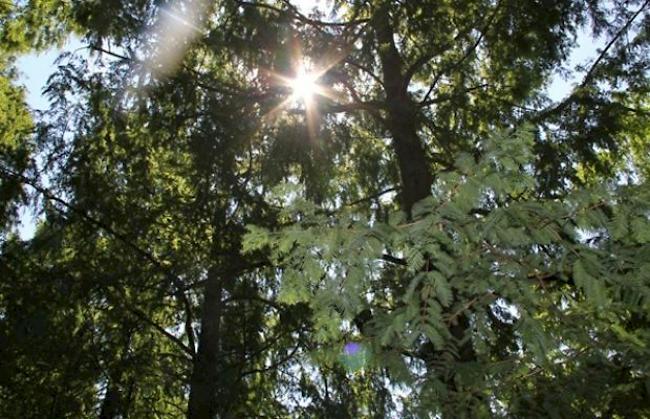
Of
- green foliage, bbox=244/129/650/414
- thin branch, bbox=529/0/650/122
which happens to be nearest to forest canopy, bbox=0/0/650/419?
thin branch, bbox=529/0/650/122

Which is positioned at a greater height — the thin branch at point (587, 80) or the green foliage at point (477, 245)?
the thin branch at point (587, 80)

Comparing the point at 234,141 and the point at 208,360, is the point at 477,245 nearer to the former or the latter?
the point at 234,141

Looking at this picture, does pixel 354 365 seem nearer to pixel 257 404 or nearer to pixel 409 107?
pixel 409 107

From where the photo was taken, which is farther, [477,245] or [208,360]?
[208,360]

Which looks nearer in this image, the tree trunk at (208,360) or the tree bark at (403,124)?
the tree bark at (403,124)

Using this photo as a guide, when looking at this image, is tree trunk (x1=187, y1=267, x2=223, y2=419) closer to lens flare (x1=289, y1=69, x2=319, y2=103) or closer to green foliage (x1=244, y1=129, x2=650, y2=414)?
lens flare (x1=289, y1=69, x2=319, y2=103)

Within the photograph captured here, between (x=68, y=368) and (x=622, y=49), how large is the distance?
816cm

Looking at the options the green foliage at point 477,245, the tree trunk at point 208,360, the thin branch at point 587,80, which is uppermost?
the thin branch at point 587,80

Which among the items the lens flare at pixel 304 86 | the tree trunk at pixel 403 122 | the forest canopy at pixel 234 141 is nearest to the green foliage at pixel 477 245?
the forest canopy at pixel 234 141

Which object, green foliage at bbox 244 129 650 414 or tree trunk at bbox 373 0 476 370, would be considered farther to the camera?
tree trunk at bbox 373 0 476 370

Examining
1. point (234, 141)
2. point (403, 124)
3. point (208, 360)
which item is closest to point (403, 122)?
point (403, 124)

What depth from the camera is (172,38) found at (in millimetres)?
7043

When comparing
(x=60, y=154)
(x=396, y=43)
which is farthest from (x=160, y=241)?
(x=396, y=43)

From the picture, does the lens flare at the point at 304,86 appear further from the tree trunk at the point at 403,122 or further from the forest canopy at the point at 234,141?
the tree trunk at the point at 403,122
